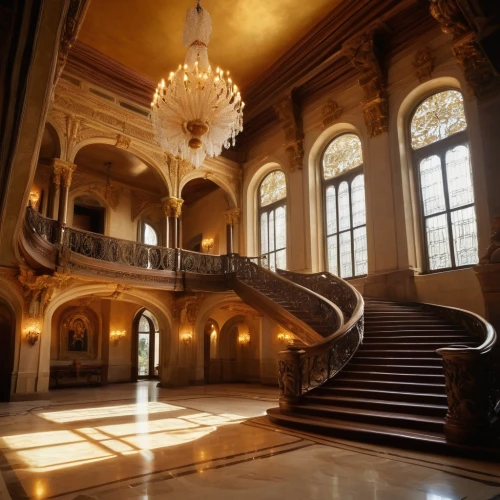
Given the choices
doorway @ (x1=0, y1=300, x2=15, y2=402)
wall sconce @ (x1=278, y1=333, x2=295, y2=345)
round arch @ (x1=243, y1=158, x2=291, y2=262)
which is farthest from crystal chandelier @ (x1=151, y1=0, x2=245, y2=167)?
round arch @ (x1=243, y1=158, x2=291, y2=262)

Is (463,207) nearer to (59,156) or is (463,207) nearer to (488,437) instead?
(488,437)

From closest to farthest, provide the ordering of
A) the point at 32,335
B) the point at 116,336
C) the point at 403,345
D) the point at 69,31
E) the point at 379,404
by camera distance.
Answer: the point at 379,404
the point at 403,345
the point at 69,31
the point at 32,335
the point at 116,336

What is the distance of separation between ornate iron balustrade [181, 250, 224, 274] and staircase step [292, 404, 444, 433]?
7.10 m

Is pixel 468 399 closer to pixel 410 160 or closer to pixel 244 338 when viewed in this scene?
pixel 410 160

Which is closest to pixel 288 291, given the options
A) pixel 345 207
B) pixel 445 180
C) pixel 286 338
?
pixel 286 338

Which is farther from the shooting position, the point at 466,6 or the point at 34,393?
the point at 34,393

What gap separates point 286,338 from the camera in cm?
1342

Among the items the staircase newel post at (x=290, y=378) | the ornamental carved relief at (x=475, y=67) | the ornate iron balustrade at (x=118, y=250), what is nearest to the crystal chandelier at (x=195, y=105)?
the ornate iron balustrade at (x=118, y=250)

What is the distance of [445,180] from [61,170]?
977 cm

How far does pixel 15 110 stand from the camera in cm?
461

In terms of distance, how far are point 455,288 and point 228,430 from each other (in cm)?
641

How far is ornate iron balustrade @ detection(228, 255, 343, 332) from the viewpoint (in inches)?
362

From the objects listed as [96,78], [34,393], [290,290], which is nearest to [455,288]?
[290,290]

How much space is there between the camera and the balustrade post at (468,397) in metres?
4.71
